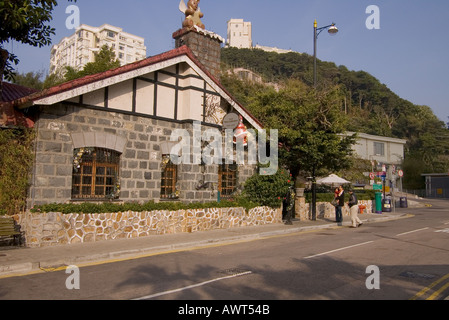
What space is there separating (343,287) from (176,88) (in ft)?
34.2

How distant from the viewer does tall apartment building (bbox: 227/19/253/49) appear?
559 feet

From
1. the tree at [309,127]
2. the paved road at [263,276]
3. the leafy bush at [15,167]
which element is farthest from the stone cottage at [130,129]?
the paved road at [263,276]

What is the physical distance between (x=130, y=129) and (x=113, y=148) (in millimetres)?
1006

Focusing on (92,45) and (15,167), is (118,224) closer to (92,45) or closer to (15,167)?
(15,167)

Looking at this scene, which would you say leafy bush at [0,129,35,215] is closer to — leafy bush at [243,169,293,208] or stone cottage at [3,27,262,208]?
stone cottage at [3,27,262,208]

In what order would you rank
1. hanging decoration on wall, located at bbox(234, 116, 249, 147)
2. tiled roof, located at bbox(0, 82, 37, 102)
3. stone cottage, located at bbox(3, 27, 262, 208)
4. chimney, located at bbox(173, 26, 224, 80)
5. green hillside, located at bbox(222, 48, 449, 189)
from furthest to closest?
green hillside, located at bbox(222, 48, 449, 189) → chimney, located at bbox(173, 26, 224, 80) → hanging decoration on wall, located at bbox(234, 116, 249, 147) → tiled roof, located at bbox(0, 82, 37, 102) → stone cottage, located at bbox(3, 27, 262, 208)

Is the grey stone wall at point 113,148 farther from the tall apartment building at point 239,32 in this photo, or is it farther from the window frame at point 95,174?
the tall apartment building at point 239,32

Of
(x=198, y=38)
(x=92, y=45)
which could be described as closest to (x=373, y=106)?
(x=198, y=38)

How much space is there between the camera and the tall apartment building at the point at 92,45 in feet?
365

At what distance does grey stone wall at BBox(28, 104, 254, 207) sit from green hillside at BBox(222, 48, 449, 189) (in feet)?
123

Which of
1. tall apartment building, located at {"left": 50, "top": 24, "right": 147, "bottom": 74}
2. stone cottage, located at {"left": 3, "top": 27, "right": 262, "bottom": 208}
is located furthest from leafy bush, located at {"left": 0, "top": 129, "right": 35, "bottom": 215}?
tall apartment building, located at {"left": 50, "top": 24, "right": 147, "bottom": 74}

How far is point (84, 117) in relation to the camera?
12180mm

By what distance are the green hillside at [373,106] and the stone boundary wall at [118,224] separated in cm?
3719

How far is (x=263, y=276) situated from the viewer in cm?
751
